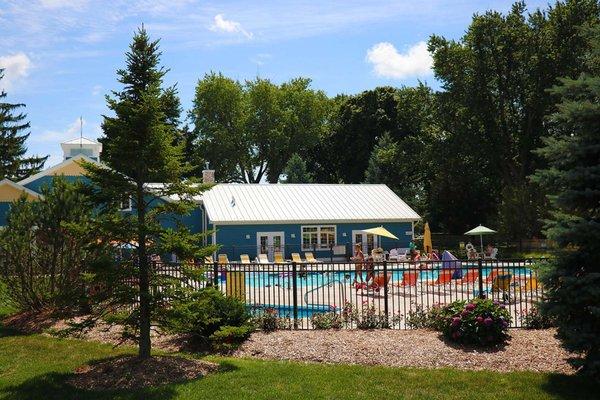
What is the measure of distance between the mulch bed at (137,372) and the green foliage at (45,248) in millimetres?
4426

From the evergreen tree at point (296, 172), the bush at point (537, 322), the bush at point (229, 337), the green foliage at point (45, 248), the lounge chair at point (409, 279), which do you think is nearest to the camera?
the bush at point (229, 337)

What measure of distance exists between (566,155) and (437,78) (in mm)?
A: 34821

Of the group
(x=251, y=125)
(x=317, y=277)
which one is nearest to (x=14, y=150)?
(x=251, y=125)

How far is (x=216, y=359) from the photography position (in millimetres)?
10398

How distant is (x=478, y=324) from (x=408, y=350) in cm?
134

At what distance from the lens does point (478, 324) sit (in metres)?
10.6

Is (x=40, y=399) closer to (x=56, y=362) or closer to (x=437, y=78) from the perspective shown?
(x=56, y=362)

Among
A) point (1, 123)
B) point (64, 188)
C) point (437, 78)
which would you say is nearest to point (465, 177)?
point (437, 78)

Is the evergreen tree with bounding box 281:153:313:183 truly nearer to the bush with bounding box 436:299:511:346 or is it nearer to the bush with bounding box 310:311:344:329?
the bush with bounding box 310:311:344:329

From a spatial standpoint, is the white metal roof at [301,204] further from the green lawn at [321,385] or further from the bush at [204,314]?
the green lawn at [321,385]

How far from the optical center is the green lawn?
8.25 metres

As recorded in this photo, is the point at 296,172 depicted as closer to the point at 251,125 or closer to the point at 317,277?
the point at 251,125

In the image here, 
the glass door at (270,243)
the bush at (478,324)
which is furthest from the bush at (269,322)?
the glass door at (270,243)

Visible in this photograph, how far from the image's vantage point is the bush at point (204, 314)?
9.97 m
